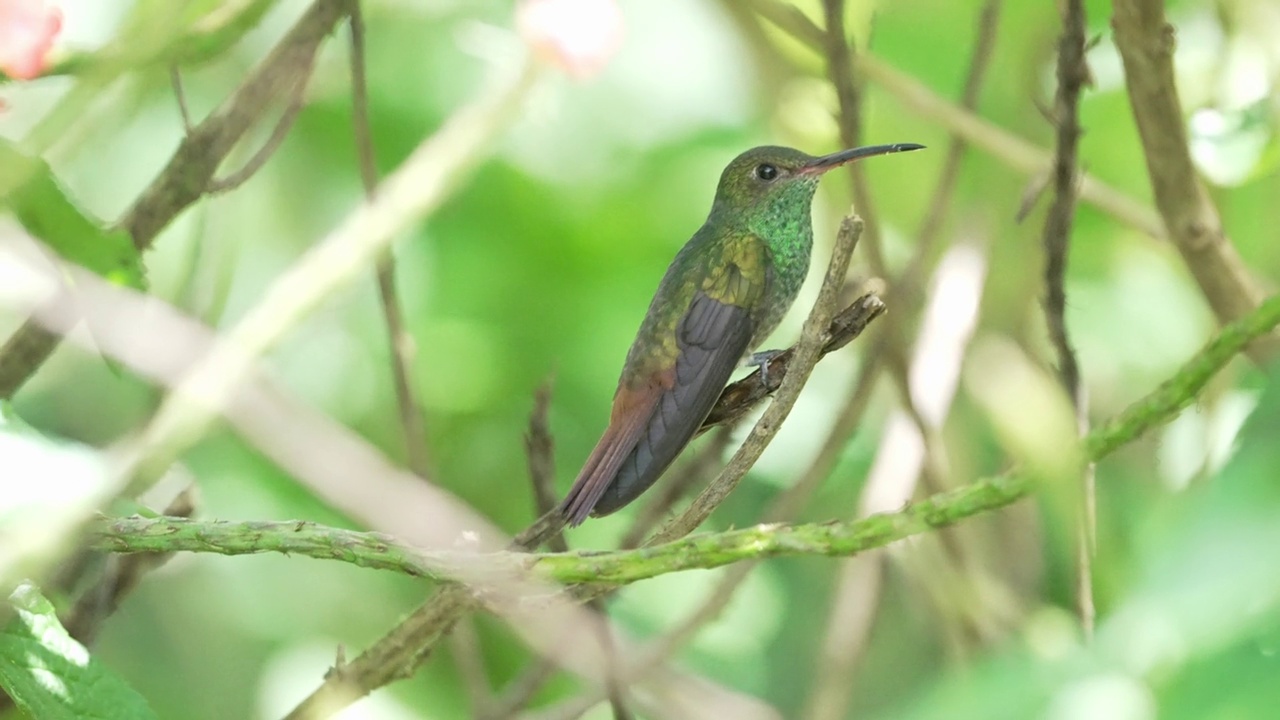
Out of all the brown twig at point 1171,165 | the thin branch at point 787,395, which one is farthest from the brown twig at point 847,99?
the thin branch at point 787,395

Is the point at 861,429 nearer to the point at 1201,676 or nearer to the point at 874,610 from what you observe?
the point at 874,610

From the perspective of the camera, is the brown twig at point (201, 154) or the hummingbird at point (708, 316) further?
the brown twig at point (201, 154)

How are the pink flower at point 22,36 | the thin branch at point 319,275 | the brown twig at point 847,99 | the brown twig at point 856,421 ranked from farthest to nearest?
1. the brown twig at point 856,421
2. the brown twig at point 847,99
3. the thin branch at point 319,275
4. the pink flower at point 22,36

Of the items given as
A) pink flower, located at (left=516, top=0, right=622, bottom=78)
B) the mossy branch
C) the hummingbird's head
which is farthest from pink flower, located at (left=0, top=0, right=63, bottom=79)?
the hummingbird's head

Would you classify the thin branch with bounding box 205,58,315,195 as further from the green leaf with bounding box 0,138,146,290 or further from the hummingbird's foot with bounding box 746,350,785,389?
the hummingbird's foot with bounding box 746,350,785,389

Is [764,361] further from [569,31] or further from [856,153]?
[569,31]

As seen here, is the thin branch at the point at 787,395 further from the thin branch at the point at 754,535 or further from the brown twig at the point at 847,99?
the brown twig at the point at 847,99

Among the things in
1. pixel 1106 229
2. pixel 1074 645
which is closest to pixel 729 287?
pixel 1106 229
